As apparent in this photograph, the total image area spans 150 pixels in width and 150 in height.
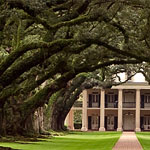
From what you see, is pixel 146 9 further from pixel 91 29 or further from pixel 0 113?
pixel 0 113

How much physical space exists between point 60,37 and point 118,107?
5077 cm

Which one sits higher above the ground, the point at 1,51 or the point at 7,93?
the point at 1,51

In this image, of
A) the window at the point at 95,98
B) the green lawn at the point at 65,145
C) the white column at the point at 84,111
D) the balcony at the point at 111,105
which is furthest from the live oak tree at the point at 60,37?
the window at the point at 95,98

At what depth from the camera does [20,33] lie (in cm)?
2203

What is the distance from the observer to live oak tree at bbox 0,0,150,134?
811 inches

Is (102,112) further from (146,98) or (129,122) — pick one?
(146,98)

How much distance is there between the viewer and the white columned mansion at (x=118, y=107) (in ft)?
243

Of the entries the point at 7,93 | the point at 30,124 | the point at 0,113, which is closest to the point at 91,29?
the point at 7,93

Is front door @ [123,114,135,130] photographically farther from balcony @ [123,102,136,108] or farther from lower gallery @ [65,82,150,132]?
balcony @ [123,102,136,108]

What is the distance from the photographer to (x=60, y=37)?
2475cm

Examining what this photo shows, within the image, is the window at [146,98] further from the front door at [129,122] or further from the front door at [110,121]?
the front door at [110,121]

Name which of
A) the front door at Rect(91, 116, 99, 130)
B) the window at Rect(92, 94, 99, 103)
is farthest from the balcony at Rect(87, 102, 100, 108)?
the front door at Rect(91, 116, 99, 130)

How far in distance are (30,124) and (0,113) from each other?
7.65 metres

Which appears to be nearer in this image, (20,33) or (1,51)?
(20,33)
